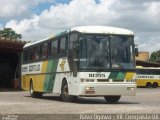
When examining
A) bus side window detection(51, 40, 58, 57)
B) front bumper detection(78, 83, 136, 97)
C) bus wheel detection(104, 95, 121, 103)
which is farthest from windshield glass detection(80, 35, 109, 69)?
bus side window detection(51, 40, 58, 57)

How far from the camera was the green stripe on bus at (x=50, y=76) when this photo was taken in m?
24.3

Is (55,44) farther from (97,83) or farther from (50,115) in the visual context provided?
(50,115)

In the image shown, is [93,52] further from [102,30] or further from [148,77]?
[148,77]

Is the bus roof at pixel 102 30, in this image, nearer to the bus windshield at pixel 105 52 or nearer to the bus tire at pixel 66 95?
the bus windshield at pixel 105 52

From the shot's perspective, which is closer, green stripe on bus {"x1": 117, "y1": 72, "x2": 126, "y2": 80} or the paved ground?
the paved ground

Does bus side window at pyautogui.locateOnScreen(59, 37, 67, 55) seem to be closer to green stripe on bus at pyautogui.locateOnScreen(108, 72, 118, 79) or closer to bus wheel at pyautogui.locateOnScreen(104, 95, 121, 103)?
green stripe on bus at pyautogui.locateOnScreen(108, 72, 118, 79)

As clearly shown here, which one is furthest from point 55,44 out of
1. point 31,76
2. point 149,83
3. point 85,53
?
point 149,83

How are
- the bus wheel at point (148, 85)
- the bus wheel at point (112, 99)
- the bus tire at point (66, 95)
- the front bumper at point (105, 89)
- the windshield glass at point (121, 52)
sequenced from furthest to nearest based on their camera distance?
the bus wheel at point (148, 85)
the bus wheel at point (112, 99)
the bus tire at point (66, 95)
the windshield glass at point (121, 52)
the front bumper at point (105, 89)

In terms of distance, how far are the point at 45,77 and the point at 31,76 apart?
127 inches

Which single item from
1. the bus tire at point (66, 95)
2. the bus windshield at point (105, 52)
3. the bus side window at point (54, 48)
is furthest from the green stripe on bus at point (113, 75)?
the bus side window at point (54, 48)

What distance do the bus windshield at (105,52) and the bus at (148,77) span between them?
40.3 metres

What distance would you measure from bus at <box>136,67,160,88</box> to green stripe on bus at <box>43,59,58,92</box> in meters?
36.9

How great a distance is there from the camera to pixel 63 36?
75.9 ft

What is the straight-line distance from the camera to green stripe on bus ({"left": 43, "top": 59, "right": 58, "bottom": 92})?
2431cm
